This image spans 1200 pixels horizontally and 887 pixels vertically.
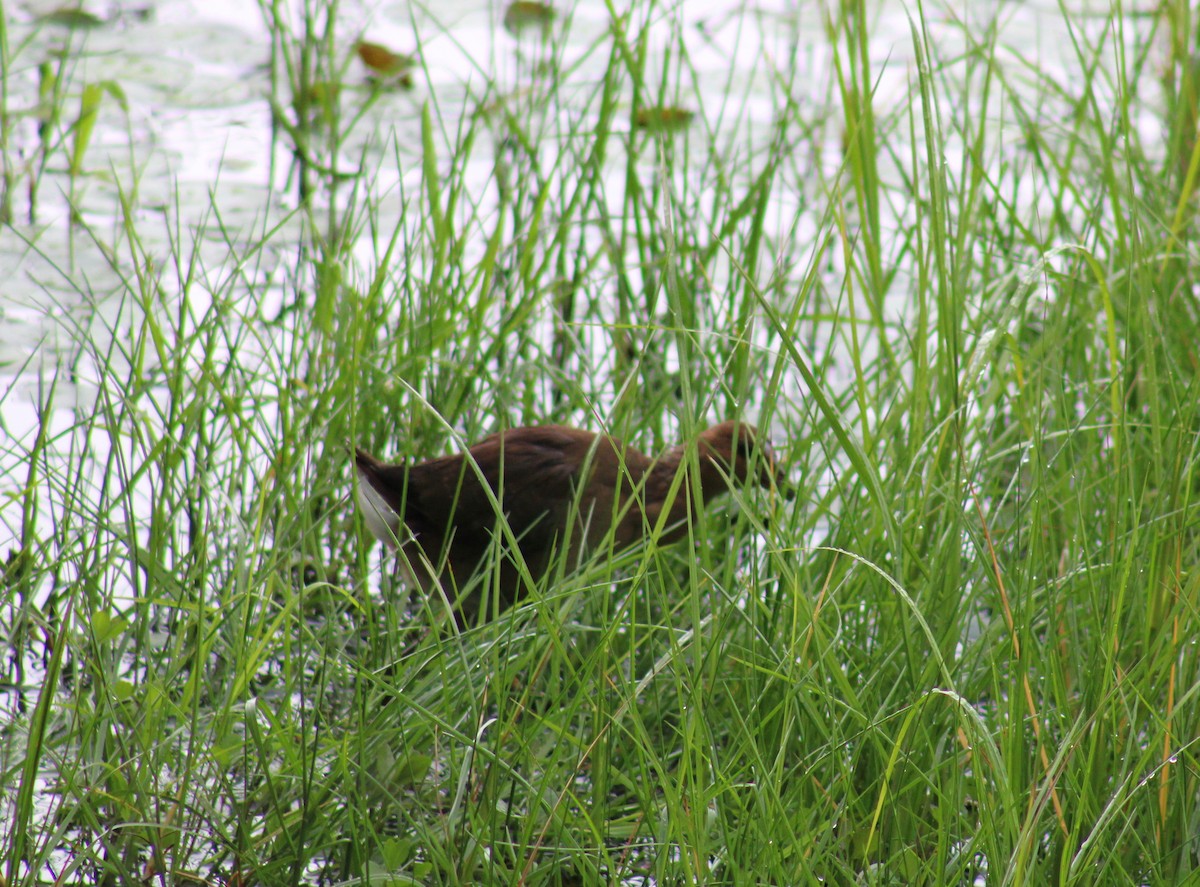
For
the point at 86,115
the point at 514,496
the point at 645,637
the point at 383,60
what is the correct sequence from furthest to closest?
the point at 383,60 → the point at 86,115 → the point at 514,496 → the point at 645,637

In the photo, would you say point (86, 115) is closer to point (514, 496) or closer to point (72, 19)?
point (72, 19)

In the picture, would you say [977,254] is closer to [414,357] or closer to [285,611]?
[414,357]

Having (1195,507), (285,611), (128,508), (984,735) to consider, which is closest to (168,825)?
(285,611)

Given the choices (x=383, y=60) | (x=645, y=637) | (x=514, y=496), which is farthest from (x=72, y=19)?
(x=645, y=637)

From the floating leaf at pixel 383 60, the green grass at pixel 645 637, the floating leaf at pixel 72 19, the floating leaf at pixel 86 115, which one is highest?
the floating leaf at pixel 72 19

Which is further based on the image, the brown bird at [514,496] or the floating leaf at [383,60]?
the floating leaf at [383,60]

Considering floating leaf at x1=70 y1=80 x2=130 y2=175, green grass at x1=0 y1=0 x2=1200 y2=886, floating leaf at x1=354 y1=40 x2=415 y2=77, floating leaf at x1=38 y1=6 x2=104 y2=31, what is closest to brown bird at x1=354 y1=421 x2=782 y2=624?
green grass at x1=0 y1=0 x2=1200 y2=886

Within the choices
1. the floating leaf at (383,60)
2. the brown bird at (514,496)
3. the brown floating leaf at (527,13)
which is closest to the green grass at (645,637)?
the brown bird at (514,496)

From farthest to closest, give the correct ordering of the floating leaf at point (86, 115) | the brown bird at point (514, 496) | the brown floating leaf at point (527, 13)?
the brown floating leaf at point (527, 13)
the floating leaf at point (86, 115)
the brown bird at point (514, 496)

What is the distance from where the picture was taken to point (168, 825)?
186 cm

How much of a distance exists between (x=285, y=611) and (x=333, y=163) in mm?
1872

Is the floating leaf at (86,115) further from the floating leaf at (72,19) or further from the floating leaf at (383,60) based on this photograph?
the floating leaf at (383,60)

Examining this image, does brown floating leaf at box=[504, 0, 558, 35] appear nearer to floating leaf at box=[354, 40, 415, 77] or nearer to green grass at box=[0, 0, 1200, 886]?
floating leaf at box=[354, 40, 415, 77]

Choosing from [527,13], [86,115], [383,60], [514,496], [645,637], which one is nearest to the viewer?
[645,637]
